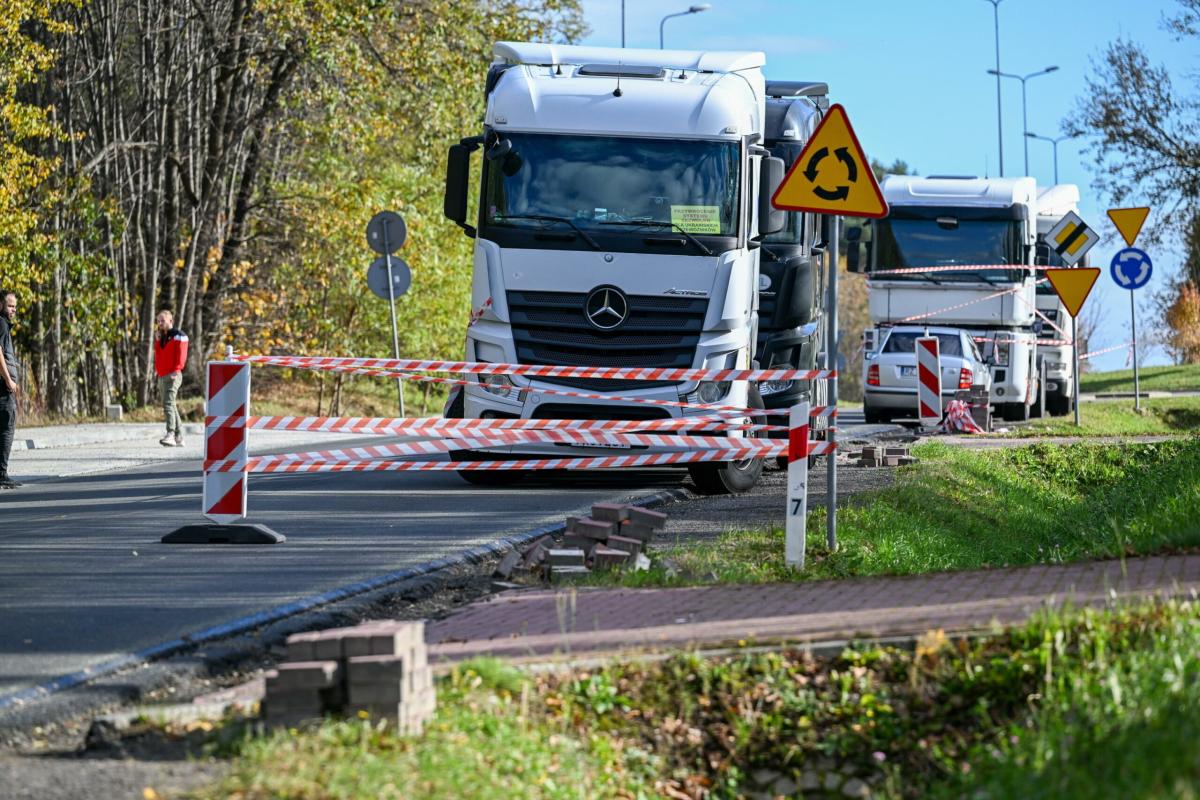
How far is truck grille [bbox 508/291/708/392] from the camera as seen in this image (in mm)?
14961

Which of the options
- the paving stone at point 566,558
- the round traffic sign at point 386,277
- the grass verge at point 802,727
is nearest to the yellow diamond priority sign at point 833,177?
the paving stone at point 566,558

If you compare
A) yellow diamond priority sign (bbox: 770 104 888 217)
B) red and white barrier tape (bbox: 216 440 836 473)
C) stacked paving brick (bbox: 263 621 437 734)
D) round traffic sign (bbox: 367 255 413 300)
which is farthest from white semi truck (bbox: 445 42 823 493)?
round traffic sign (bbox: 367 255 413 300)

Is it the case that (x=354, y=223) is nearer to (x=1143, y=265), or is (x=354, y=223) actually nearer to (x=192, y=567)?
(x=1143, y=265)

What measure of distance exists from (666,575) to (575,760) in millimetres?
3667

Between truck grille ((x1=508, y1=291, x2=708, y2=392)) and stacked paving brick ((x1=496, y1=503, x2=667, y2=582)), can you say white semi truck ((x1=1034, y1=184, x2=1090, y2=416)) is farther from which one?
stacked paving brick ((x1=496, y1=503, x2=667, y2=582))

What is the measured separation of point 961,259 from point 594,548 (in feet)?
68.3

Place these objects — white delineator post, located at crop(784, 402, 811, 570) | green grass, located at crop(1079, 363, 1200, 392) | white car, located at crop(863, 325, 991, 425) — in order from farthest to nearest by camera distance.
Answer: green grass, located at crop(1079, 363, 1200, 392) → white car, located at crop(863, 325, 991, 425) → white delineator post, located at crop(784, 402, 811, 570)

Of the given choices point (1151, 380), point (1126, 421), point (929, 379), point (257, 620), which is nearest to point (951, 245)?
point (1126, 421)

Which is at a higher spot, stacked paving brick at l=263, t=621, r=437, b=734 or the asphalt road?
stacked paving brick at l=263, t=621, r=437, b=734

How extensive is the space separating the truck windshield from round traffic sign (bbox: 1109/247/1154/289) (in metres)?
1.92

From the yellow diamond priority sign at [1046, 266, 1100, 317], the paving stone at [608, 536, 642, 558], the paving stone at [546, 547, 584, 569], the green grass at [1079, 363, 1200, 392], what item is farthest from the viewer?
the green grass at [1079, 363, 1200, 392]

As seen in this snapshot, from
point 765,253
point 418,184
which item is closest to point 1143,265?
point 765,253

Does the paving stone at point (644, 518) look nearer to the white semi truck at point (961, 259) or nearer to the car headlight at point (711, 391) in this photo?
the car headlight at point (711, 391)

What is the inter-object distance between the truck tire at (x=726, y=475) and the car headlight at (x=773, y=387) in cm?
86
